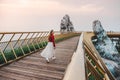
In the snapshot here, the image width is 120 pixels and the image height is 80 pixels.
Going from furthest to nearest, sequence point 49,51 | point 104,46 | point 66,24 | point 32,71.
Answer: point 66,24, point 104,46, point 49,51, point 32,71

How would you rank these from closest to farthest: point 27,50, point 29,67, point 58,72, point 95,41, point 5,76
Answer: point 5,76
point 58,72
point 29,67
point 27,50
point 95,41

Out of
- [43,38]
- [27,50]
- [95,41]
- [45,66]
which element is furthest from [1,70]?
[95,41]

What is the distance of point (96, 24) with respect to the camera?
56.3 m

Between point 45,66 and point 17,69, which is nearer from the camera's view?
point 17,69

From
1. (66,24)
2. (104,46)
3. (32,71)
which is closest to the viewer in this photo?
(32,71)

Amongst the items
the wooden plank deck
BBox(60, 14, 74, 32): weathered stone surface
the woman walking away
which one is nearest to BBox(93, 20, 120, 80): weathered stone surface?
BBox(60, 14, 74, 32): weathered stone surface

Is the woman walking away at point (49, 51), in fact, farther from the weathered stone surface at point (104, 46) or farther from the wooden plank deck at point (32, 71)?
the weathered stone surface at point (104, 46)

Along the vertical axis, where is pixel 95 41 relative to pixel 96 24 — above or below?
below

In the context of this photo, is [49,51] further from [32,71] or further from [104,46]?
[104,46]

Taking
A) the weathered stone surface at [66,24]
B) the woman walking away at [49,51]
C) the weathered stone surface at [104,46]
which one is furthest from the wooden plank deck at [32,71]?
the weathered stone surface at [66,24]

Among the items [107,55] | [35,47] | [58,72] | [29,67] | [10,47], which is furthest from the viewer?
[107,55]

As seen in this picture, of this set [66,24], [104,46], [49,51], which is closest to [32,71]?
[49,51]

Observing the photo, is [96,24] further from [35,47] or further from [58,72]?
[58,72]

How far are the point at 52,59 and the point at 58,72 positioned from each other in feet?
10.7
